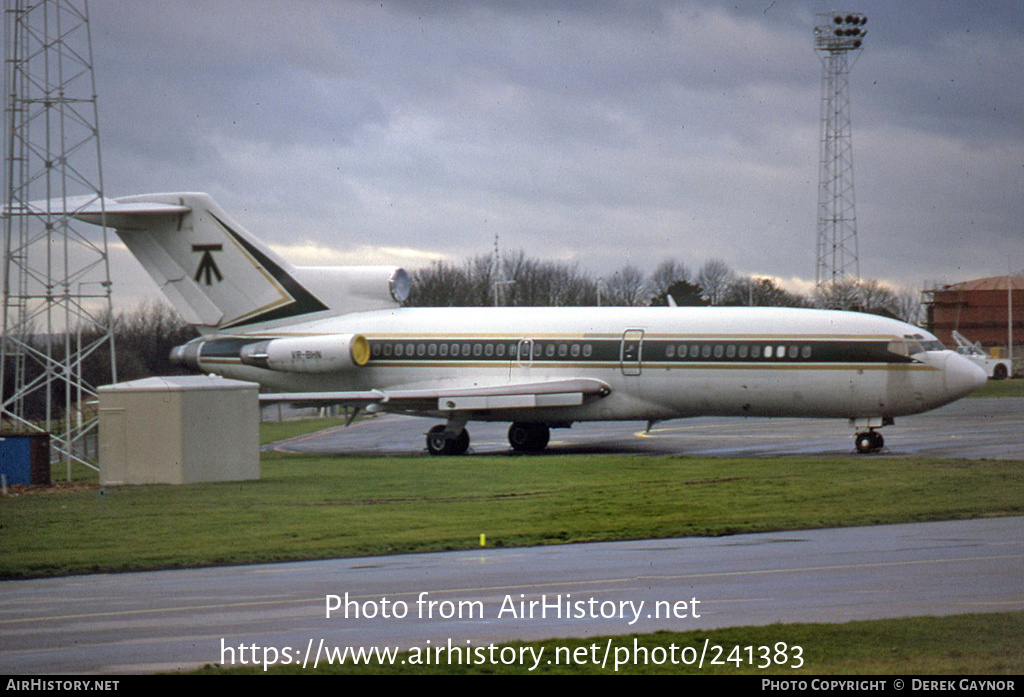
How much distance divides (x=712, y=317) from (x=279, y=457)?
11773 millimetres

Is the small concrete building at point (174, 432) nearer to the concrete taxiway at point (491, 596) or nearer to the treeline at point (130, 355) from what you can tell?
the concrete taxiway at point (491, 596)

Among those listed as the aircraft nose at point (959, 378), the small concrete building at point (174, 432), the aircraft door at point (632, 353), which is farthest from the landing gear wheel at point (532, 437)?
the small concrete building at point (174, 432)

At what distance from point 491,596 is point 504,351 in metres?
21.0

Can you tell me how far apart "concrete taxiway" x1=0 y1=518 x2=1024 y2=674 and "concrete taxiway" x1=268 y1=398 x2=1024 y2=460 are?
14.3 m

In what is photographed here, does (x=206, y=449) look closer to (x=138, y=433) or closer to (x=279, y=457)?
(x=138, y=433)

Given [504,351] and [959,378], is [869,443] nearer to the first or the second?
[959,378]

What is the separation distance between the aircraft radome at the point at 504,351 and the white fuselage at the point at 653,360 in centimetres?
4

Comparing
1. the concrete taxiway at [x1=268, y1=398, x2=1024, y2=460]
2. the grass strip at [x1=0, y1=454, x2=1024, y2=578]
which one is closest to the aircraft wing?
the concrete taxiway at [x1=268, y1=398, x2=1024, y2=460]

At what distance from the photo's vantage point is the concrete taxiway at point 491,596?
10.2 metres

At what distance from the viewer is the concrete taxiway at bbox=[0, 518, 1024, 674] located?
33.3 feet

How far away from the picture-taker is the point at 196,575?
13.9 meters

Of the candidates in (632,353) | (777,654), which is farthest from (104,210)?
(777,654)
